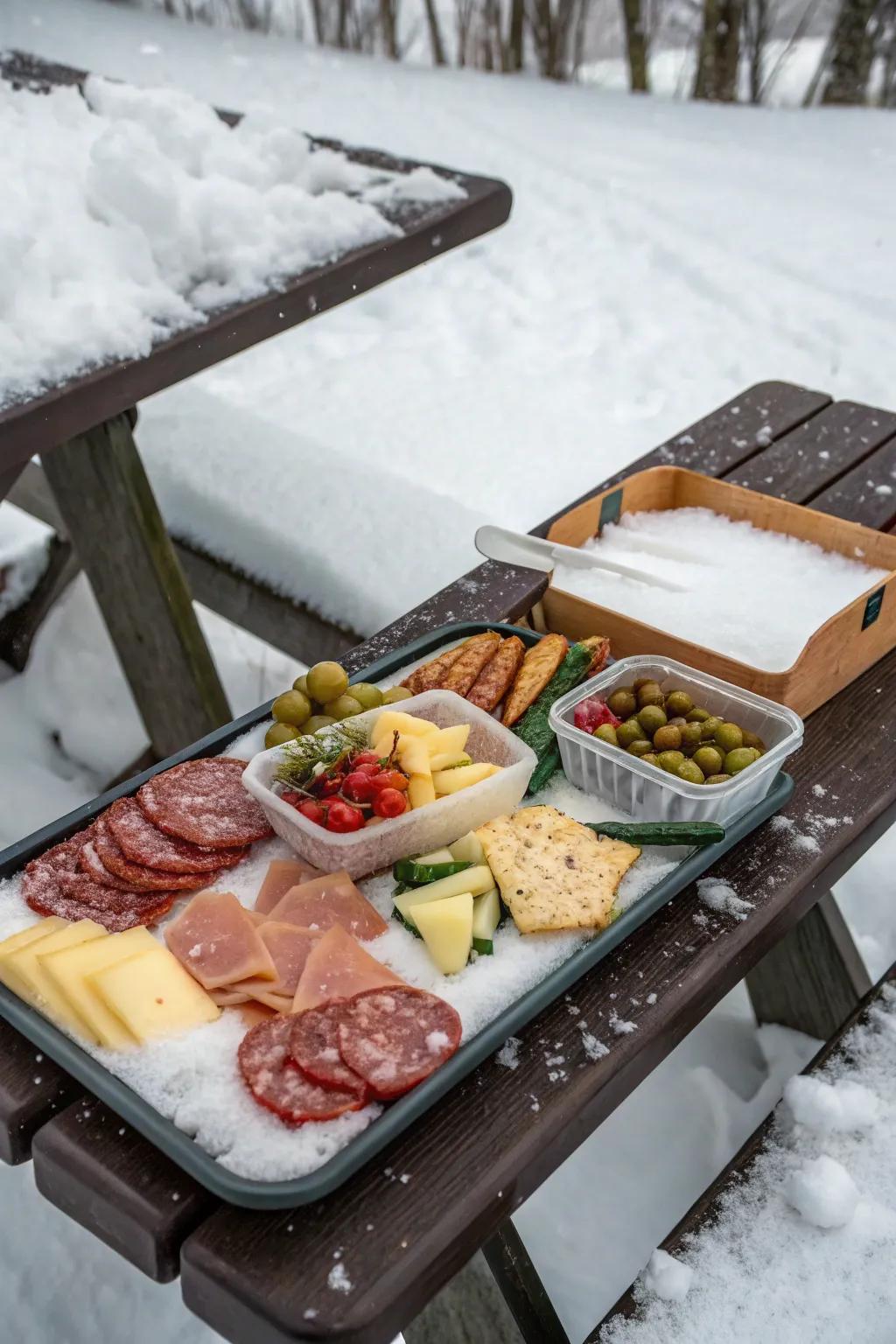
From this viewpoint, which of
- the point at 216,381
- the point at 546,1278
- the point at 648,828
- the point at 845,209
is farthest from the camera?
the point at 845,209

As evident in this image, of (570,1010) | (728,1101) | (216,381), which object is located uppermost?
(570,1010)

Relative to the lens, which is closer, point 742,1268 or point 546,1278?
point 742,1268

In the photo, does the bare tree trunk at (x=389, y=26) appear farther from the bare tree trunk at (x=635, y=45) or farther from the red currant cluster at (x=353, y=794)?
the red currant cluster at (x=353, y=794)

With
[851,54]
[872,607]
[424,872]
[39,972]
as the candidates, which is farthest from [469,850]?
[851,54]

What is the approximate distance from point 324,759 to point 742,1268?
651mm

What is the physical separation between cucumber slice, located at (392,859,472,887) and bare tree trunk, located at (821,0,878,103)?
20.2ft

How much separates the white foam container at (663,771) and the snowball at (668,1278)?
1.42ft

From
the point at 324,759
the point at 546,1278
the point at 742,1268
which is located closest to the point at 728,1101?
the point at 546,1278

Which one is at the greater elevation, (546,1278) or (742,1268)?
(742,1268)

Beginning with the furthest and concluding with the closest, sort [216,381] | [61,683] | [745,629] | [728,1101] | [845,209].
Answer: [845,209] → [216,381] → [61,683] → [728,1101] → [745,629]

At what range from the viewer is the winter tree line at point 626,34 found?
6.13 meters

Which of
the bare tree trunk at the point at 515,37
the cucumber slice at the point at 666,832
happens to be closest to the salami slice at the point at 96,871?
the cucumber slice at the point at 666,832

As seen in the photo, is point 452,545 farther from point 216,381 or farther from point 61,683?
point 216,381

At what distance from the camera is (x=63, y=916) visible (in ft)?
3.71
